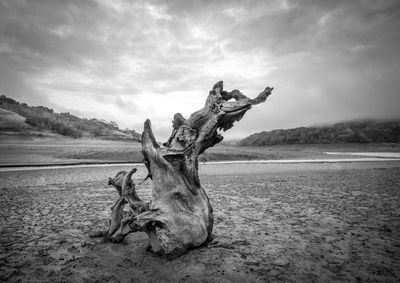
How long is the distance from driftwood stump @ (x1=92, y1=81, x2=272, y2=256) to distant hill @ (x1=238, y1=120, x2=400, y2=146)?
306ft

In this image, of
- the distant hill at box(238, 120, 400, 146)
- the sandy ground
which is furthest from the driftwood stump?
the distant hill at box(238, 120, 400, 146)

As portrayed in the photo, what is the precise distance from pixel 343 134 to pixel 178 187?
10057 cm

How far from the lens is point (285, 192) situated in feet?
44.4

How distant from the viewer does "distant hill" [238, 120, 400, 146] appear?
85875 mm

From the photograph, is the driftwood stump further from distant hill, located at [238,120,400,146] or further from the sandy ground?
distant hill, located at [238,120,400,146]

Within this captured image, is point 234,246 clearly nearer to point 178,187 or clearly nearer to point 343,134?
point 178,187

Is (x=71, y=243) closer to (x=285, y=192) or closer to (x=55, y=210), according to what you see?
(x=55, y=210)

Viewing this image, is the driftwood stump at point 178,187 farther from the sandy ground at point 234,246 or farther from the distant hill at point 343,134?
the distant hill at point 343,134

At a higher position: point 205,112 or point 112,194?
point 205,112

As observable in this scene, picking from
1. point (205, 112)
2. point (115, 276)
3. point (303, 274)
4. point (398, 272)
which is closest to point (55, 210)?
point (115, 276)

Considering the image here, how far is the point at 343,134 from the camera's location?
92.2 m

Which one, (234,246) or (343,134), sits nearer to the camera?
(234,246)

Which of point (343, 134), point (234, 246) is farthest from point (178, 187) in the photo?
point (343, 134)

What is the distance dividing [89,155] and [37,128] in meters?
57.1
